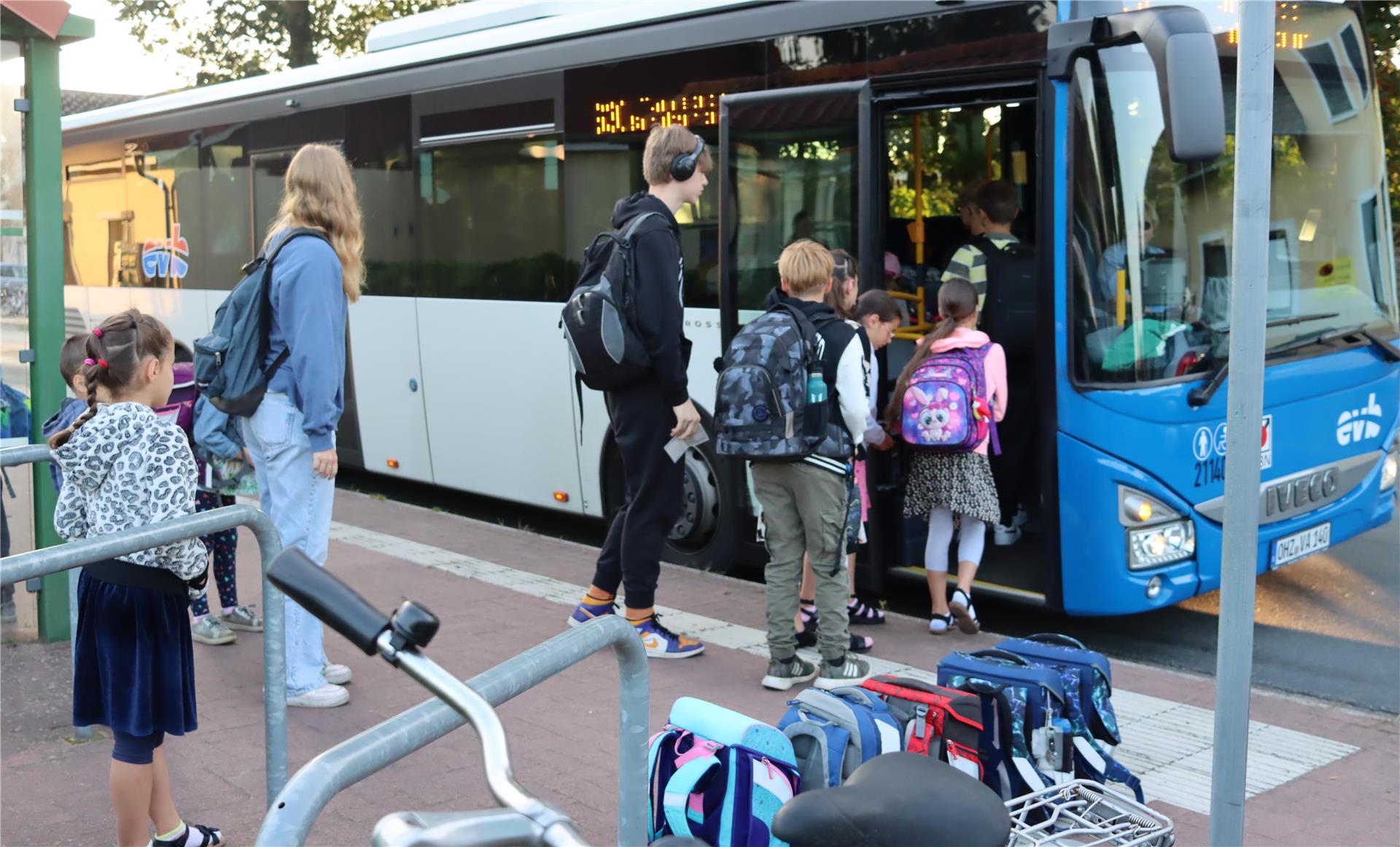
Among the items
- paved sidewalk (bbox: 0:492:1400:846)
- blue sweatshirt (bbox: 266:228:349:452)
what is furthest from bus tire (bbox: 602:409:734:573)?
blue sweatshirt (bbox: 266:228:349:452)

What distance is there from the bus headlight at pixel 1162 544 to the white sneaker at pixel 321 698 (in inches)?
132

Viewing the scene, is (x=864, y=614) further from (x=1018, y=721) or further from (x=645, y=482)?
(x=1018, y=721)

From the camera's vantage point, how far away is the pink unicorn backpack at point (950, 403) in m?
6.19

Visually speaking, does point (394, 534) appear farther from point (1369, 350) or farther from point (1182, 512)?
point (1369, 350)

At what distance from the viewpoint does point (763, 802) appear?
336cm

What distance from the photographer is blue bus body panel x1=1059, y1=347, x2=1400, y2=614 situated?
5.99 metres

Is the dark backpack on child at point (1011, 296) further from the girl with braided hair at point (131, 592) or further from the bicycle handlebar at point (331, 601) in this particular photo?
the bicycle handlebar at point (331, 601)

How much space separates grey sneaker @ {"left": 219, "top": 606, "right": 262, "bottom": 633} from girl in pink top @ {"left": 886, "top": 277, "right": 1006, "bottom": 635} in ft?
10.1

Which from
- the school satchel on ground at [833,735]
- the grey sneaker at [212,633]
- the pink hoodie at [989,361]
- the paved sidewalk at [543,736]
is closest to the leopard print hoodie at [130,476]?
the paved sidewalk at [543,736]

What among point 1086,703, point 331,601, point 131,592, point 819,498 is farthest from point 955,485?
point 331,601

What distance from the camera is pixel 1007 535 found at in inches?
269

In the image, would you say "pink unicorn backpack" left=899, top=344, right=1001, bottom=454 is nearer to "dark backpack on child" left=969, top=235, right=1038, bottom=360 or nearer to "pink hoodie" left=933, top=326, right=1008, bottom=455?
"pink hoodie" left=933, top=326, right=1008, bottom=455

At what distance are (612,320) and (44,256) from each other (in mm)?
2615

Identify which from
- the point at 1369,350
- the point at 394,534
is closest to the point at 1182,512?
the point at 1369,350
